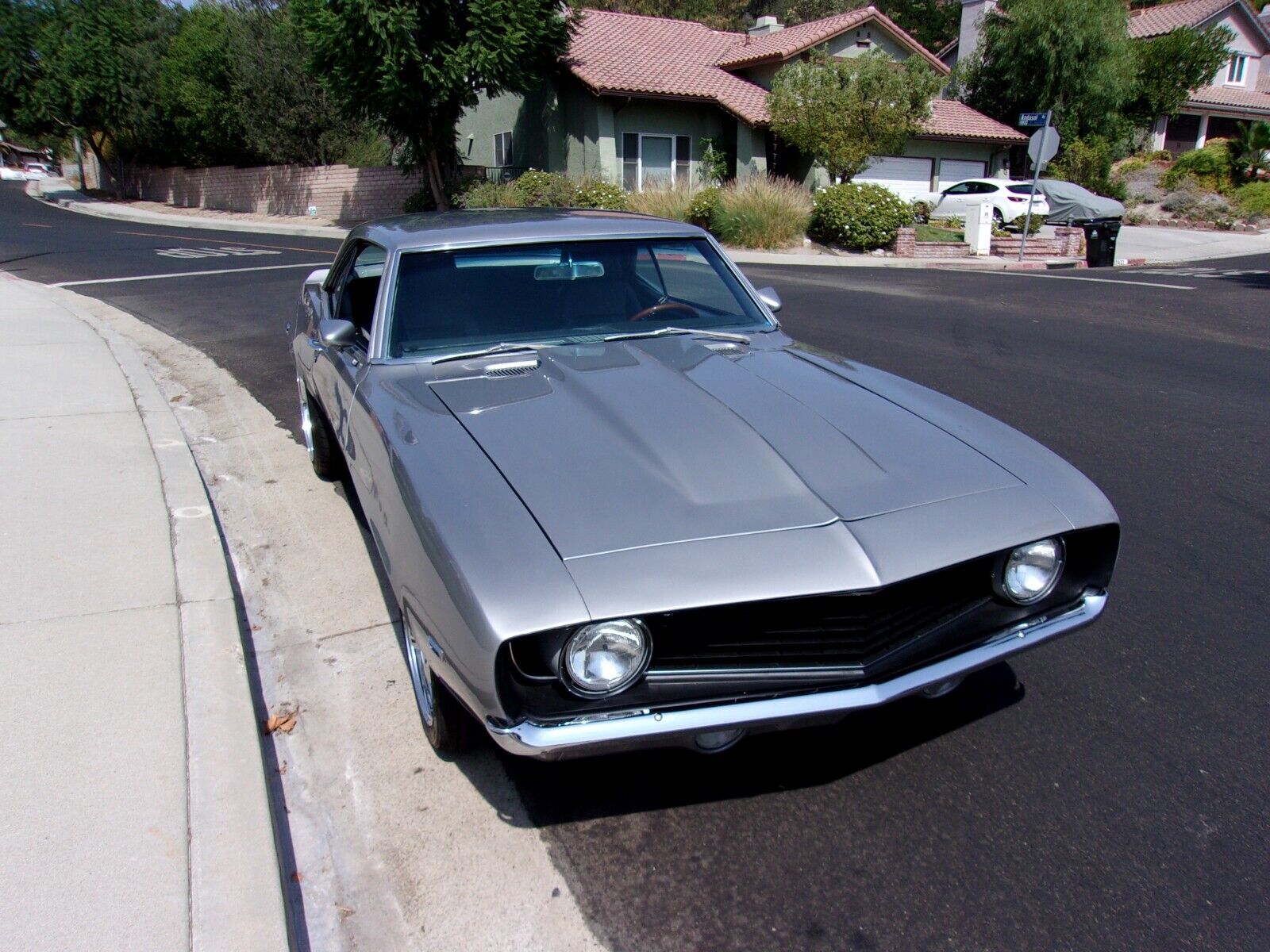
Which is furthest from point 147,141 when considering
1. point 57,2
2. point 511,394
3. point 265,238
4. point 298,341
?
point 511,394

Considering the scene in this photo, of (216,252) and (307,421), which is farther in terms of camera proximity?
(216,252)

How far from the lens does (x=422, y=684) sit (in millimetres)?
3129

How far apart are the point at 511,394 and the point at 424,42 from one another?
2476 centimetres

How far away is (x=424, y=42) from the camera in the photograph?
25188 mm

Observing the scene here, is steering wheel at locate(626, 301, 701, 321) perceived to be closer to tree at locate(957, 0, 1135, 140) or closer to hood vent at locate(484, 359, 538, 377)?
hood vent at locate(484, 359, 538, 377)

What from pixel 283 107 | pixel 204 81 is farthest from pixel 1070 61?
pixel 204 81

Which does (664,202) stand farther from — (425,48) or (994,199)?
(994,199)

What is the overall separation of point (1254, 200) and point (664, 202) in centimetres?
2089

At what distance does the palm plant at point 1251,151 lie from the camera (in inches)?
1298

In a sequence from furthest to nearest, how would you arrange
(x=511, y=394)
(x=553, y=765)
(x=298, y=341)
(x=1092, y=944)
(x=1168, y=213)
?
1. (x=1168, y=213)
2. (x=298, y=341)
3. (x=511, y=394)
4. (x=553, y=765)
5. (x=1092, y=944)

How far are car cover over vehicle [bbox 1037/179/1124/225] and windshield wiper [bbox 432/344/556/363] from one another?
1041 inches

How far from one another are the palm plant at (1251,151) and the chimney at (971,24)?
33.9 feet

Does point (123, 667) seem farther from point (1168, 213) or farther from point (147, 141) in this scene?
point (147, 141)

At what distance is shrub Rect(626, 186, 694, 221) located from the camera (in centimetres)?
2292
